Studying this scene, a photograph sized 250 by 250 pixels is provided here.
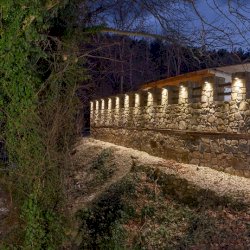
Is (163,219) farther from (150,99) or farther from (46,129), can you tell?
(150,99)

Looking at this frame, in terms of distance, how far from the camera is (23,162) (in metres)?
6.61

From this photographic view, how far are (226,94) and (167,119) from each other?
3.82 metres

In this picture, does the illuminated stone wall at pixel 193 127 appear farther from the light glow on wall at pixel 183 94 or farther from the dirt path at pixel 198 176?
the dirt path at pixel 198 176

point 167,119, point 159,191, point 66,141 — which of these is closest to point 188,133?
point 167,119

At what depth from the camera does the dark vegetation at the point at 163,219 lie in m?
6.74

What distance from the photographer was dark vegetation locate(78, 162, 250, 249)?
22.1 feet

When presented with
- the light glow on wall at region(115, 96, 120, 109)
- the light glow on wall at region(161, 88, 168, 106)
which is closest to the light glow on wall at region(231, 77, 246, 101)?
the light glow on wall at region(161, 88, 168, 106)

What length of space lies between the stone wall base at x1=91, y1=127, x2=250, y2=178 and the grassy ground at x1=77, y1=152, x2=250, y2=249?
150 centimetres

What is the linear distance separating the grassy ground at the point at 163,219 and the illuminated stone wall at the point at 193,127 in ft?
5.46

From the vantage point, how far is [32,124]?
6.55m

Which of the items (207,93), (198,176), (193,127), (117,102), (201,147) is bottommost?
(198,176)

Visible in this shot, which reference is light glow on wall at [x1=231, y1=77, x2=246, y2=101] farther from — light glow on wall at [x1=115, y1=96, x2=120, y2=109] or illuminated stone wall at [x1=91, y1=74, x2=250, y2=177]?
light glow on wall at [x1=115, y1=96, x2=120, y2=109]

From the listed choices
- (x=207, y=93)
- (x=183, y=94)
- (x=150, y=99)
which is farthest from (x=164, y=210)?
(x=150, y=99)

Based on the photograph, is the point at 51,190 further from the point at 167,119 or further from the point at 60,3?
the point at 167,119
